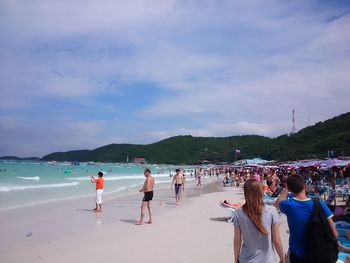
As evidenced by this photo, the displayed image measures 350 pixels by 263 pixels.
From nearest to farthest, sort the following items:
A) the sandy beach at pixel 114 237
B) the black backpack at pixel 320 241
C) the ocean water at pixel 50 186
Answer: the black backpack at pixel 320 241 → the sandy beach at pixel 114 237 → the ocean water at pixel 50 186

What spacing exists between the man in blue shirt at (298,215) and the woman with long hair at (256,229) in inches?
13.1

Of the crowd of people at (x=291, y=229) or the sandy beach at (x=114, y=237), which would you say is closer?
the crowd of people at (x=291, y=229)

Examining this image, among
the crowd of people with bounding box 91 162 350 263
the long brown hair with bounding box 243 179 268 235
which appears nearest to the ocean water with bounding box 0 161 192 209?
the crowd of people with bounding box 91 162 350 263

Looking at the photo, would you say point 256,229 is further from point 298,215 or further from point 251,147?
point 251,147

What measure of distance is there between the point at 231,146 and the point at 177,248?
13107cm

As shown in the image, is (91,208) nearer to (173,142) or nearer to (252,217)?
(252,217)

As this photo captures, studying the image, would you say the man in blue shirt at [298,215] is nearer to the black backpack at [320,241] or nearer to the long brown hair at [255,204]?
the black backpack at [320,241]

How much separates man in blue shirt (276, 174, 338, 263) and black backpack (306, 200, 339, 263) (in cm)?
4

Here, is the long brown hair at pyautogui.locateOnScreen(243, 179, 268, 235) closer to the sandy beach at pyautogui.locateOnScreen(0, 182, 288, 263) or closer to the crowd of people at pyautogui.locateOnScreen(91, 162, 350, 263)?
the crowd of people at pyautogui.locateOnScreen(91, 162, 350, 263)

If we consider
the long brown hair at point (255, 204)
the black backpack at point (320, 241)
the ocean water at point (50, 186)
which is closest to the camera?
the long brown hair at point (255, 204)

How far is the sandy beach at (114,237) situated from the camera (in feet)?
22.1

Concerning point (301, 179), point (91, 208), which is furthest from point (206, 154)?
point (301, 179)

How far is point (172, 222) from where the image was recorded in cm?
1050

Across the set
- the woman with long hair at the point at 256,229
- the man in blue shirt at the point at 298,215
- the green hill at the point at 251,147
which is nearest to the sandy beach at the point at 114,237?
the man in blue shirt at the point at 298,215
